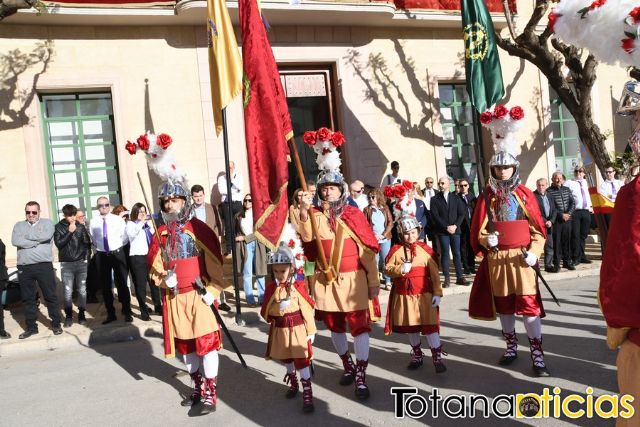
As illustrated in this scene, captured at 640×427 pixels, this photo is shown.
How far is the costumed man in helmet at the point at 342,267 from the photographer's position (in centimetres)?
546

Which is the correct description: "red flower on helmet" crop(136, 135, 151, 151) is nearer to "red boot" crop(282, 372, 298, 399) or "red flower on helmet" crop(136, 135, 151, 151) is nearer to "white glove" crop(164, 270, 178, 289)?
"white glove" crop(164, 270, 178, 289)

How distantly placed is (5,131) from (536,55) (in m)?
10.3

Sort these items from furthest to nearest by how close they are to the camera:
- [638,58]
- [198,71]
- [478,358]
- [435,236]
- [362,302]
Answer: [198,71] → [435,236] → [478,358] → [362,302] → [638,58]

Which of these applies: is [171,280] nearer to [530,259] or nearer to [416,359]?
[416,359]

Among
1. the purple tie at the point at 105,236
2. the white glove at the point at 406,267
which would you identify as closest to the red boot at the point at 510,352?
the white glove at the point at 406,267

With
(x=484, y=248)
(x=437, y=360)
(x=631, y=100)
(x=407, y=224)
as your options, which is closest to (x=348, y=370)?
(x=437, y=360)

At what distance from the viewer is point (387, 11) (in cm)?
1334

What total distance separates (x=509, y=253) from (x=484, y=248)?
0.29 metres

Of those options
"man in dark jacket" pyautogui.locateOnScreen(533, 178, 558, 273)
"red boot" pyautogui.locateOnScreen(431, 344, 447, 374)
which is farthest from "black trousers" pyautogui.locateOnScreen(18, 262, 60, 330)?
"man in dark jacket" pyautogui.locateOnScreen(533, 178, 558, 273)

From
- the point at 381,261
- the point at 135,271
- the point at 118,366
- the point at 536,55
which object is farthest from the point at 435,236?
the point at 118,366

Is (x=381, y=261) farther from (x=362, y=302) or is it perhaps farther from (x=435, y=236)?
(x=362, y=302)

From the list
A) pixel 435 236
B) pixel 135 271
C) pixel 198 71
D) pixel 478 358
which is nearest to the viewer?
pixel 478 358

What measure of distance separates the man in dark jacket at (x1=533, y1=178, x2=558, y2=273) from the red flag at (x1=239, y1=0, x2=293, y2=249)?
6069 millimetres

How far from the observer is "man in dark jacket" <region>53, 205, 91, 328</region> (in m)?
8.91
